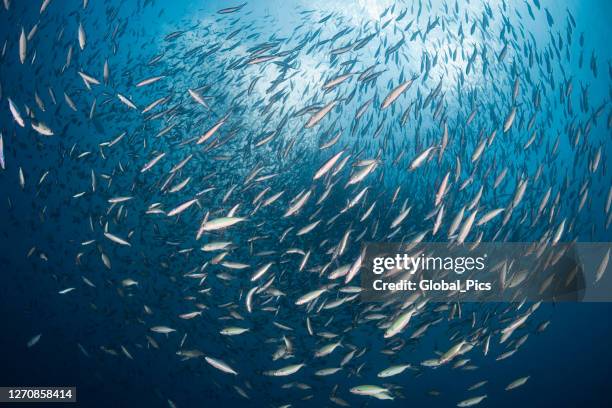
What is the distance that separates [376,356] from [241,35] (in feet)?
68.1

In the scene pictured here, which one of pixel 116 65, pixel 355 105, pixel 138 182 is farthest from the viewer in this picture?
pixel 355 105

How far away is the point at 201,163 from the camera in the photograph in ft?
47.8

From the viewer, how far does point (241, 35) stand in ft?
58.6

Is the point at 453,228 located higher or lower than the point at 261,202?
lower

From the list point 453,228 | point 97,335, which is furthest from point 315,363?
point 97,335

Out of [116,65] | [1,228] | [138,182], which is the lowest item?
[138,182]

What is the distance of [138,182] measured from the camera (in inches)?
447

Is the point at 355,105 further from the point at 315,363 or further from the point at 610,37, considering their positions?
the point at 315,363

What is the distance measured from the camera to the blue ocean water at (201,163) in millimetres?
11492

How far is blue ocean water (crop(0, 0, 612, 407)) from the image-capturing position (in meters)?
11.5

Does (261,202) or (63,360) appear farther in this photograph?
(63,360)

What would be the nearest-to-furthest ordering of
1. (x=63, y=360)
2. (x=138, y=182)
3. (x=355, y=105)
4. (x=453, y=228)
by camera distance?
(x=453, y=228) < (x=138, y=182) < (x=355, y=105) < (x=63, y=360)

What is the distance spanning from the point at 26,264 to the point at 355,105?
80.6 feet

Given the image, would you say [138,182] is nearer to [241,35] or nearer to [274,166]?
[274,166]
